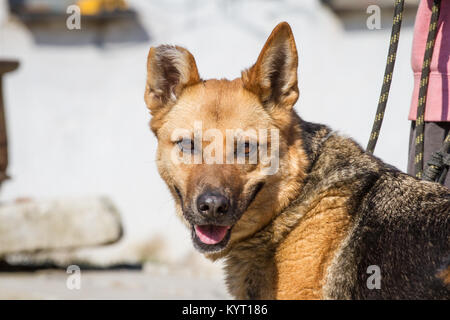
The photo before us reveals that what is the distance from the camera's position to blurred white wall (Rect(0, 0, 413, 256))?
8.77m

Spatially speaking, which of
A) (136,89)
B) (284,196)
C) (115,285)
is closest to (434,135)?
(284,196)

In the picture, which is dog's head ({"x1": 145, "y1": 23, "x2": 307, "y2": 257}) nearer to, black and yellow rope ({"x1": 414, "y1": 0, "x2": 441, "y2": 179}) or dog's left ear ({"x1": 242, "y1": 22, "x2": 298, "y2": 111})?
dog's left ear ({"x1": 242, "y1": 22, "x2": 298, "y2": 111})

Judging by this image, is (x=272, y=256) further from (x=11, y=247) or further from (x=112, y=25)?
(x=112, y=25)

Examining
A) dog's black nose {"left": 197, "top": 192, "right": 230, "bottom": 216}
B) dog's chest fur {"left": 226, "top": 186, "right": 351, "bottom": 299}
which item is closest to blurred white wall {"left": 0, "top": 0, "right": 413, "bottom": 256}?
dog's chest fur {"left": 226, "top": 186, "right": 351, "bottom": 299}

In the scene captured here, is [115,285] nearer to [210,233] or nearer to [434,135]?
[210,233]

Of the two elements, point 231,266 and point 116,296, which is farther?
point 116,296

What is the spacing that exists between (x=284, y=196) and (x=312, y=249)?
0.41 meters

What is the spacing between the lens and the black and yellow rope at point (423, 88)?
372cm

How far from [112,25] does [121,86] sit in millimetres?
893

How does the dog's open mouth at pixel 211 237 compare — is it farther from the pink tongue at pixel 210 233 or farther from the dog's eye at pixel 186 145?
the dog's eye at pixel 186 145

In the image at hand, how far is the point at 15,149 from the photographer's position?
386 inches

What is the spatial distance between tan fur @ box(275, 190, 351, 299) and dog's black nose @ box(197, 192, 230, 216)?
0.37 m

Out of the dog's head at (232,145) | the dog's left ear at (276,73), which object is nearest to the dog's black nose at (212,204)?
the dog's head at (232,145)
